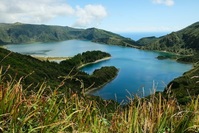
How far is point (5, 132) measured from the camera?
4910mm

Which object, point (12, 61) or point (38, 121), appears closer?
point (38, 121)

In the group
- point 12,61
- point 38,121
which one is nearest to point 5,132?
point 38,121

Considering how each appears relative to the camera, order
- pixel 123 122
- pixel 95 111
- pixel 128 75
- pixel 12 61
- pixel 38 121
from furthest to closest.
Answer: pixel 128 75 < pixel 12 61 < pixel 95 111 < pixel 123 122 < pixel 38 121

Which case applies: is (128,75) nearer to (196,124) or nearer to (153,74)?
(153,74)

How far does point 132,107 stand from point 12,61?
154 meters

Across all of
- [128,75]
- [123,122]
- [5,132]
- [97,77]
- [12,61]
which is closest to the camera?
[5,132]

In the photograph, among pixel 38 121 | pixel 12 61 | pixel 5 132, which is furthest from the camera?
pixel 12 61

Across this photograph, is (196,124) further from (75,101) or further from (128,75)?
(128,75)

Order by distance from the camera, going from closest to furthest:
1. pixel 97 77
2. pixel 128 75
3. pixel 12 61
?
1. pixel 12 61
2. pixel 97 77
3. pixel 128 75

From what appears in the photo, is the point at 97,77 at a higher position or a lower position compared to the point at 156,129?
lower

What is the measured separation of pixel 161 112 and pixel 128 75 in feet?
635

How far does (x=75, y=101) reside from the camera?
6426mm

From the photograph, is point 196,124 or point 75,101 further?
point 75,101

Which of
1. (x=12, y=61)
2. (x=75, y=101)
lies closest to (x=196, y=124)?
(x=75, y=101)
